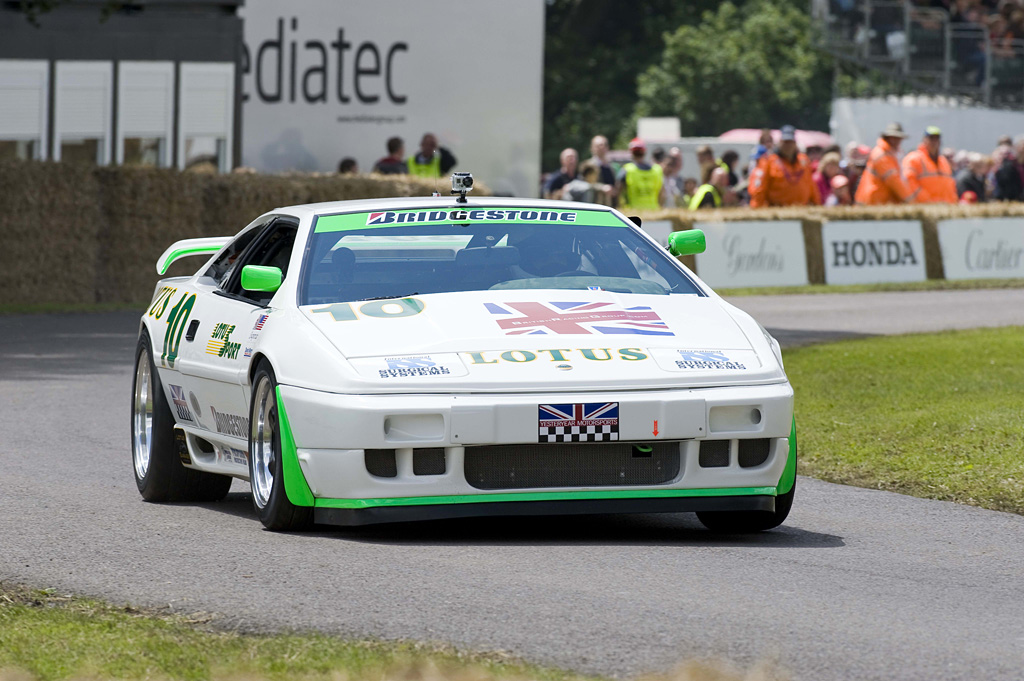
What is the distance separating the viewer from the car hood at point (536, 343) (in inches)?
254

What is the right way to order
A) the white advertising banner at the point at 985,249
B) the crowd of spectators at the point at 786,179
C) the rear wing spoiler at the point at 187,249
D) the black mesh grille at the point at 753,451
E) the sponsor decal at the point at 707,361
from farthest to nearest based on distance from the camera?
the white advertising banner at the point at 985,249 < the crowd of spectators at the point at 786,179 < the rear wing spoiler at the point at 187,249 < the black mesh grille at the point at 753,451 < the sponsor decal at the point at 707,361

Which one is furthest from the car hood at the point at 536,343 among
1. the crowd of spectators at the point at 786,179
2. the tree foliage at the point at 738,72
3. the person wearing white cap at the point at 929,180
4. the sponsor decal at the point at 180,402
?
the tree foliage at the point at 738,72

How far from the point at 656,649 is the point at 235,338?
3.10 m

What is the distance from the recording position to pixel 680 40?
5938 cm

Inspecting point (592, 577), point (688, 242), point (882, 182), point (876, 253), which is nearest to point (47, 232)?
point (876, 253)

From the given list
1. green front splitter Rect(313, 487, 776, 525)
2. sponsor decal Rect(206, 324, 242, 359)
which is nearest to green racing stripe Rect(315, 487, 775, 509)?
green front splitter Rect(313, 487, 776, 525)

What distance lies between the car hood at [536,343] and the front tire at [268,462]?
1.08 ft

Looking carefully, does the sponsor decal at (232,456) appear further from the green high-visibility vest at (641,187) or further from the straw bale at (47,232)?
the green high-visibility vest at (641,187)

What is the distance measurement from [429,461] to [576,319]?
2.85ft

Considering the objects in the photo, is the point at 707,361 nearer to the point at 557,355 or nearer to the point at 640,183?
the point at 557,355

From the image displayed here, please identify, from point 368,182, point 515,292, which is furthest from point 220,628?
point 368,182

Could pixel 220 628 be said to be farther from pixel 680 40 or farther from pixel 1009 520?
pixel 680 40

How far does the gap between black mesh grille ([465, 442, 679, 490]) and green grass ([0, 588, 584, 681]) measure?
1.57 metres

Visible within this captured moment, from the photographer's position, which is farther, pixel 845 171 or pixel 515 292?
pixel 845 171
